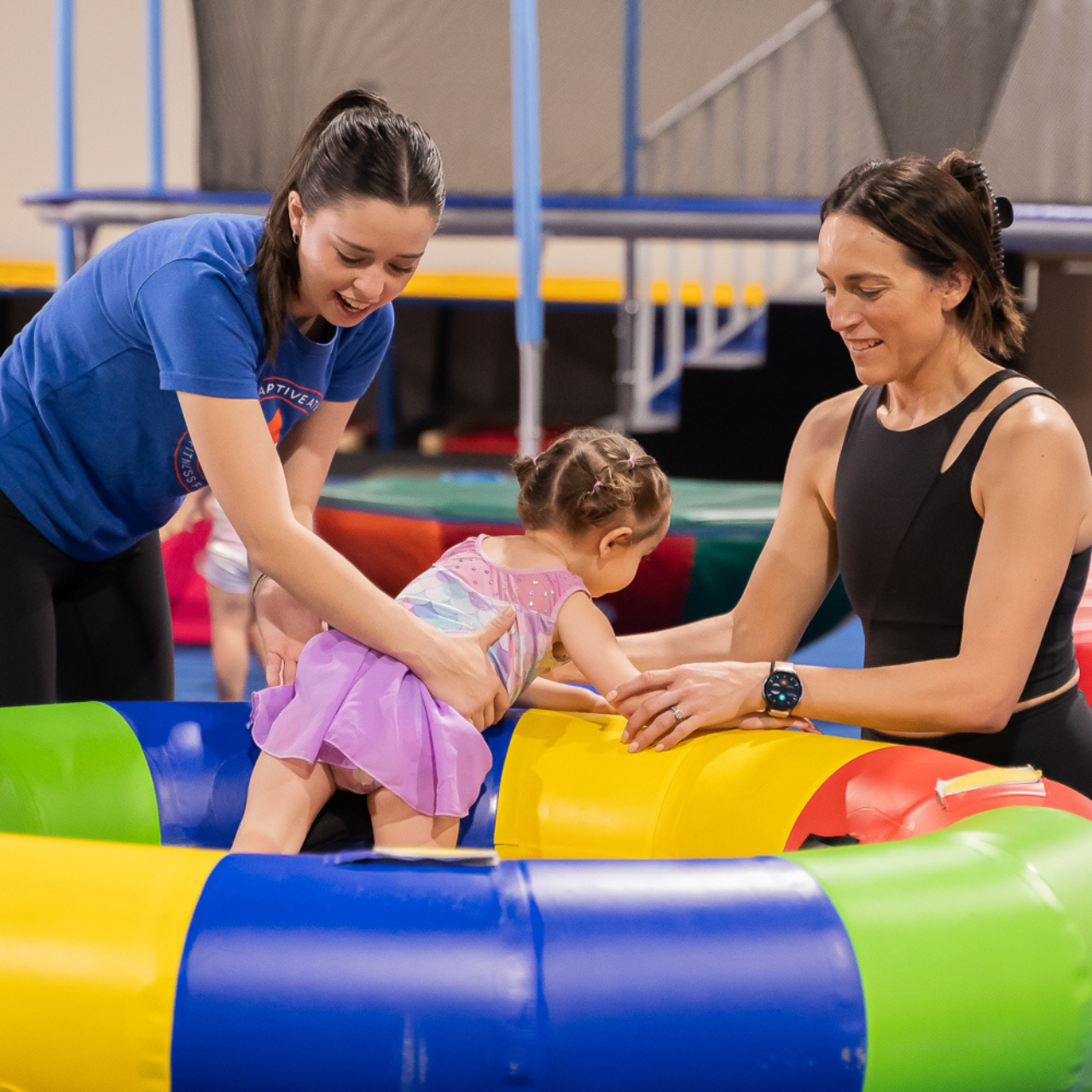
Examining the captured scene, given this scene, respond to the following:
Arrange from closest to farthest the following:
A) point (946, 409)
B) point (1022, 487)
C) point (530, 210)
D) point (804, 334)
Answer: point (1022, 487)
point (946, 409)
point (530, 210)
point (804, 334)

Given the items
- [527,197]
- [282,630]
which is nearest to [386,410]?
[527,197]

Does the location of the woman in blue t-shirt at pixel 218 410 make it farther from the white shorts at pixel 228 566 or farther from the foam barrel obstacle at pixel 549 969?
the white shorts at pixel 228 566

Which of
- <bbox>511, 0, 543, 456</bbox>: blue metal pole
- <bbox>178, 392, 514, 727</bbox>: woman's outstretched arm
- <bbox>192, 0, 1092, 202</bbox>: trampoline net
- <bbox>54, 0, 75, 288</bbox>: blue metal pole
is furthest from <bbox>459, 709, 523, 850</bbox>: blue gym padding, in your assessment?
<bbox>54, 0, 75, 288</bbox>: blue metal pole

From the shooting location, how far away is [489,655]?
1.44 meters

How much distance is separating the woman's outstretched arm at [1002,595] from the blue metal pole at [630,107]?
9.22 ft

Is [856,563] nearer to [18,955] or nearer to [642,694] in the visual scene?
[642,694]

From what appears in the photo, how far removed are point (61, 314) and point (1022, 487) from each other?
1.03m

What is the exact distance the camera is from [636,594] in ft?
10.2

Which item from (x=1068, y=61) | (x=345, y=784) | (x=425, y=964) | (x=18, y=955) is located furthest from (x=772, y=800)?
(x=1068, y=61)

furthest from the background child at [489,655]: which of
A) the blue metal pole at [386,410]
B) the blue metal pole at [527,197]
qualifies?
the blue metal pole at [386,410]

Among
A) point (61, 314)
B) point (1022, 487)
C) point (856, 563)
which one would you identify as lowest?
point (856, 563)

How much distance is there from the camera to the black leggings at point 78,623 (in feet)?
4.63

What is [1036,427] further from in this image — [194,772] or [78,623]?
[78,623]

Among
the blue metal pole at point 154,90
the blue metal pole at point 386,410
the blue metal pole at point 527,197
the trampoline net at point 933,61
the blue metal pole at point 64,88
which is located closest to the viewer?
the blue metal pole at point 527,197
